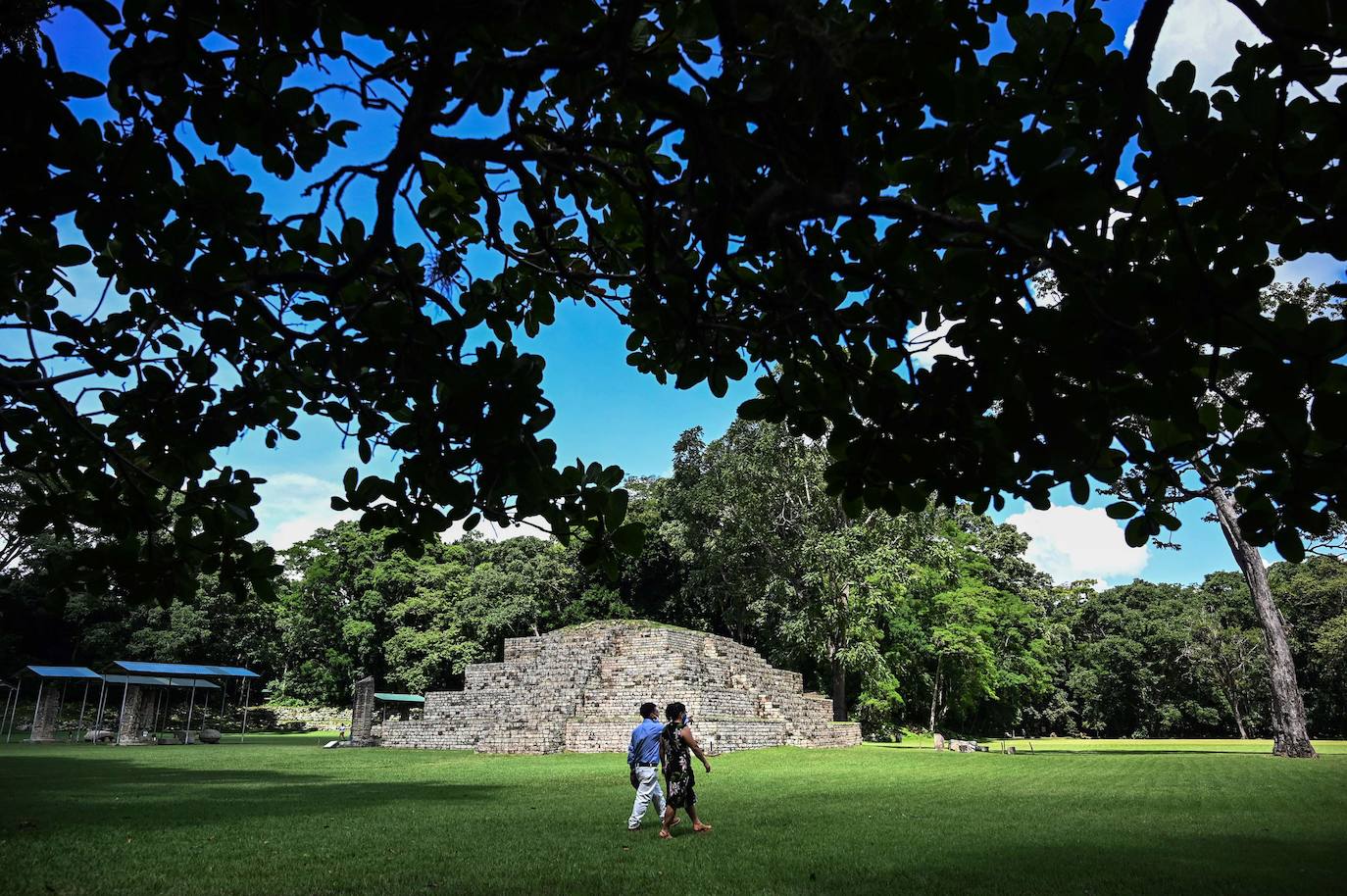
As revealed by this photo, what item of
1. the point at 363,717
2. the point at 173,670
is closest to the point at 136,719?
the point at 173,670

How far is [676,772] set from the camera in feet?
26.5

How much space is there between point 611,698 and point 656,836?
52.5 ft

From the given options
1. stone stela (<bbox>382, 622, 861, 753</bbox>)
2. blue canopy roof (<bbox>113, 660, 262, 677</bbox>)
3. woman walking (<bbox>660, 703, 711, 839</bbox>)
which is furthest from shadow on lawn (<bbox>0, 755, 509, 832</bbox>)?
blue canopy roof (<bbox>113, 660, 262, 677</bbox>)

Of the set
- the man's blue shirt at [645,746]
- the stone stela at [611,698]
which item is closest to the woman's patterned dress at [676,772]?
the man's blue shirt at [645,746]

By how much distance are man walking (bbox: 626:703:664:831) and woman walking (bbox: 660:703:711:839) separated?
0.37 ft

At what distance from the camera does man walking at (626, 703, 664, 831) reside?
8.33m

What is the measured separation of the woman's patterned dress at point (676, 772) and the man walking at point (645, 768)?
17cm

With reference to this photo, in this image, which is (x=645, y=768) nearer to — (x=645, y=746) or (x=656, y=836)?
(x=645, y=746)

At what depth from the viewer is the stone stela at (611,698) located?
22.0 m

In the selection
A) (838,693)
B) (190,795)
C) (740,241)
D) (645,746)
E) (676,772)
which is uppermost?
(740,241)

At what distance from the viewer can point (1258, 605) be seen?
2192 cm

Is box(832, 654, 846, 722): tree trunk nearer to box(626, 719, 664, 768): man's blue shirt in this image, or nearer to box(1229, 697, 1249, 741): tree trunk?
box(626, 719, 664, 768): man's blue shirt

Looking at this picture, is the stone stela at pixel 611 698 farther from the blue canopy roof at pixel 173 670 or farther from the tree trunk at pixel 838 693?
the blue canopy roof at pixel 173 670

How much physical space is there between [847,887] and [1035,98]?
536cm
